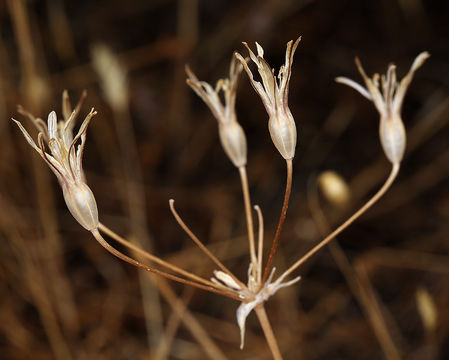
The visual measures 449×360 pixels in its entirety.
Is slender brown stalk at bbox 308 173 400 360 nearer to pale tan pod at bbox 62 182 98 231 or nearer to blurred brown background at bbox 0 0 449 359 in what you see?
blurred brown background at bbox 0 0 449 359

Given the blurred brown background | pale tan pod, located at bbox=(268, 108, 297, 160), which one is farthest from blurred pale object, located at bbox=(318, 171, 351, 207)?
the blurred brown background

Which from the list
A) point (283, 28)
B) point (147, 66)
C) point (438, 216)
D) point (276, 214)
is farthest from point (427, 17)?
point (147, 66)

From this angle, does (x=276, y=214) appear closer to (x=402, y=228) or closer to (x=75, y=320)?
(x=402, y=228)

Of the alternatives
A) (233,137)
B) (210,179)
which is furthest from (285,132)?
(210,179)

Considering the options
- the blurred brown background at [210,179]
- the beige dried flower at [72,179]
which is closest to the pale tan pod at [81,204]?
the beige dried flower at [72,179]

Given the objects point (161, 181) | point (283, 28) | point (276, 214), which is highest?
point (283, 28)

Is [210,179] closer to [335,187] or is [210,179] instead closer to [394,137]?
[335,187]

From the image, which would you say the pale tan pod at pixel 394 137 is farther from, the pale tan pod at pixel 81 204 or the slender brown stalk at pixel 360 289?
the pale tan pod at pixel 81 204
